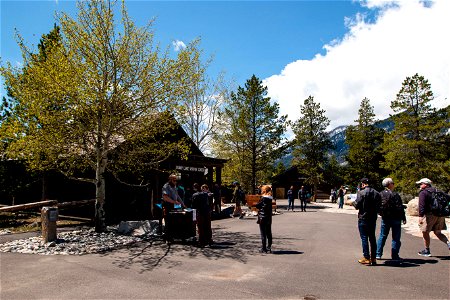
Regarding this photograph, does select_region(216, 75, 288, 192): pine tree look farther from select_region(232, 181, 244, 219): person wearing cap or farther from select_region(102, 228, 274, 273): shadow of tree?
select_region(102, 228, 274, 273): shadow of tree

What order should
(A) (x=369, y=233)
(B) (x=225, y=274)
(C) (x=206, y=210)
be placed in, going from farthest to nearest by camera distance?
(C) (x=206, y=210) < (A) (x=369, y=233) < (B) (x=225, y=274)

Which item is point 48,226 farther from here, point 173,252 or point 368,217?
point 368,217

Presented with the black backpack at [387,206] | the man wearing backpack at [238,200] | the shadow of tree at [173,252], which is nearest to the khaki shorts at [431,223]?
the black backpack at [387,206]

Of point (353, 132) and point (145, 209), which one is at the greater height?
point (353, 132)

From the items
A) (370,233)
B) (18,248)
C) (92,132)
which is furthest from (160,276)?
(92,132)

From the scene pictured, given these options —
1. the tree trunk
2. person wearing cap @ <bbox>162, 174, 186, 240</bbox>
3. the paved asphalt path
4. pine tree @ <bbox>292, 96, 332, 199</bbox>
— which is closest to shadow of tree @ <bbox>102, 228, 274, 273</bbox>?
the paved asphalt path

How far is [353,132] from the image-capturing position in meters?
47.9

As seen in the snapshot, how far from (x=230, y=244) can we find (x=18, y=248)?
19.7 feet

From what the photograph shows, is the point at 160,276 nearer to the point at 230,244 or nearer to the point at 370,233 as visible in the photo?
the point at 230,244

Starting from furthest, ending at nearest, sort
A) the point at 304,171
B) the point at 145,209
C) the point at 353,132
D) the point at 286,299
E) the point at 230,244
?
the point at 353,132
the point at 304,171
the point at 145,209
the point at 230,244
the point at 286,299

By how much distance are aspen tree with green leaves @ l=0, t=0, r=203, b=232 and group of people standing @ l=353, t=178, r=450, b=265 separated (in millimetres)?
6855

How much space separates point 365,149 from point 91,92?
4255 cm

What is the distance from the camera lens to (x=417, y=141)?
2952cm

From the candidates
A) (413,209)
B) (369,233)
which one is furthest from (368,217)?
(413,209)
